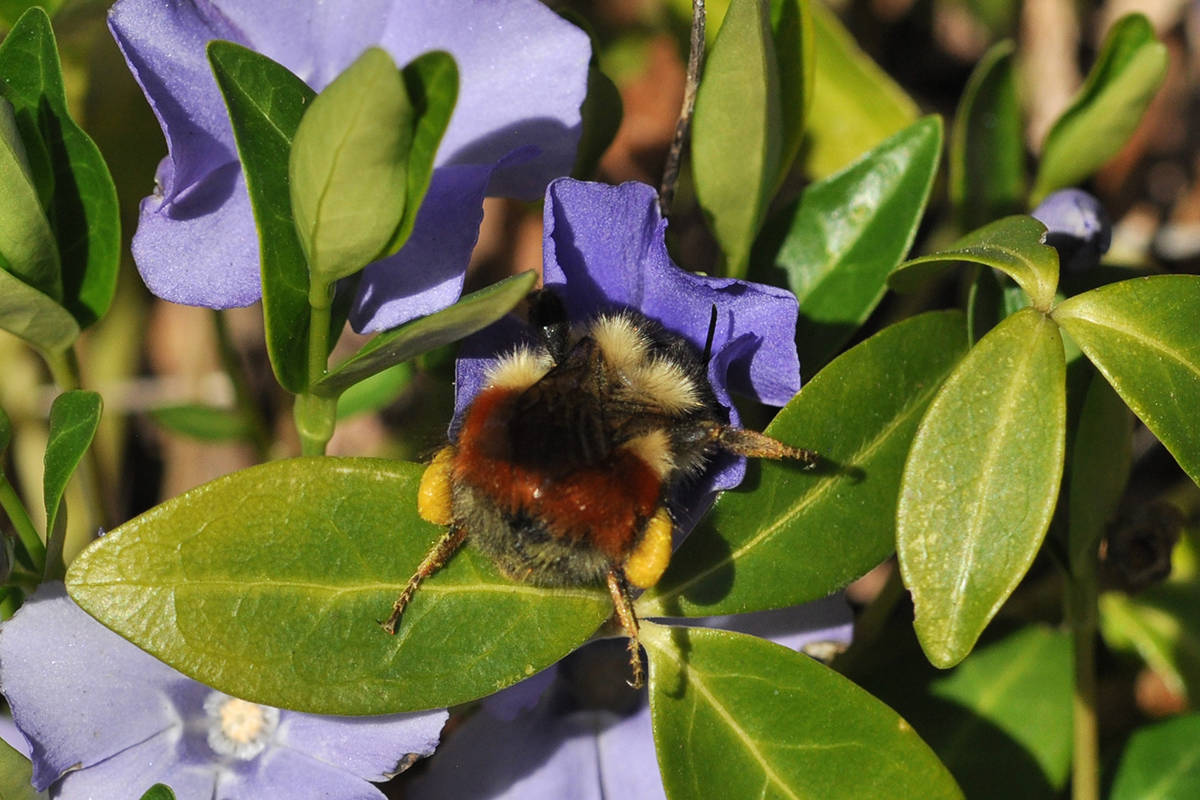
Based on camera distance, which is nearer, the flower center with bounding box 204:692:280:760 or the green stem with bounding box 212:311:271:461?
the flower center with bounding box 204:692:280:760

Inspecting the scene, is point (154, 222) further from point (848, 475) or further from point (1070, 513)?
point (1070, 513)

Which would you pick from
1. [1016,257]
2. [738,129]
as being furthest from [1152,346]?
[738,129]

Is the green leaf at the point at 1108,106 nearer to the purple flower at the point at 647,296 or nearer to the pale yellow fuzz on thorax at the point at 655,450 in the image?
the purple flower at the point at 647,296

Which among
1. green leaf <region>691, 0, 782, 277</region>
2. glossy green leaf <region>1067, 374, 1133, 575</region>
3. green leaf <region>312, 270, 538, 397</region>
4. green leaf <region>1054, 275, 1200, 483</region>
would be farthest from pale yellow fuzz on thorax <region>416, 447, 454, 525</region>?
glossy green leaf <region>1067, 374, 1133, 575</region>

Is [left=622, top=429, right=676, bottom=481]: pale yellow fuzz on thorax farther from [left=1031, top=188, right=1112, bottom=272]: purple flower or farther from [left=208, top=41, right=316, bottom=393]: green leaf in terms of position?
[left=1031, top=188, right=1112, bottom=272]: purple flower

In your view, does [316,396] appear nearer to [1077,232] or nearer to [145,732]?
[145,732]

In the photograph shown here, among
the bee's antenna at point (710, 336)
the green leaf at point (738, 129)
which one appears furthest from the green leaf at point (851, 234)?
the bee's antenna at point (710, 336)
